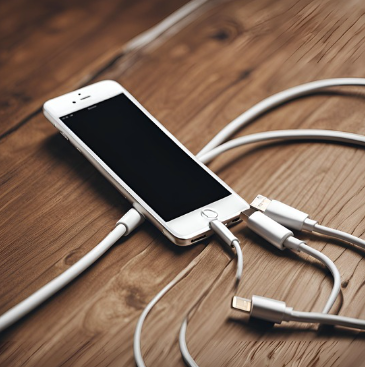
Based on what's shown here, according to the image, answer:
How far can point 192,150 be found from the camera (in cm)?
69

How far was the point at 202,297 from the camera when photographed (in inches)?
21.3

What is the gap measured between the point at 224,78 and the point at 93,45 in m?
0.21

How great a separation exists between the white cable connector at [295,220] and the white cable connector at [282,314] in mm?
94

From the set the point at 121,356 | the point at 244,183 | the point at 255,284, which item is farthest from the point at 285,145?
the point at 121,356

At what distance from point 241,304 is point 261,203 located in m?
0.13

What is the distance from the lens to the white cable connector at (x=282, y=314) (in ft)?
1.62

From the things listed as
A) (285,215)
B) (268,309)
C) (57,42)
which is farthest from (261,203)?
(57,42)

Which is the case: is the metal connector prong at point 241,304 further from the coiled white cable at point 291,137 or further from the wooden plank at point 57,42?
the wooden plank at point 57,42

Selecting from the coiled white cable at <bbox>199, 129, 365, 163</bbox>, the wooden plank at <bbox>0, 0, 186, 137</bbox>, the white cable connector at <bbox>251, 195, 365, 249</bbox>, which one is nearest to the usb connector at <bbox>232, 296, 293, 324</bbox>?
the white cable connector at <bbox>251, 195, 365, 249</bbox>

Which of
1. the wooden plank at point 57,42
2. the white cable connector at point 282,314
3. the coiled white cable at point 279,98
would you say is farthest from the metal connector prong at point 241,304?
the wooden plank at point 57,42

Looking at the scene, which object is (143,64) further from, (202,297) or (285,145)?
(202,297)

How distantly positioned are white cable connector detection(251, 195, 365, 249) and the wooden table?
0.01 meters

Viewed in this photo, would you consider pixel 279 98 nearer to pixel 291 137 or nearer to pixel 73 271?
pixel 291 137

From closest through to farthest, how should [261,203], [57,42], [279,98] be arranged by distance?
[261,203] < [279,98] < [57,42]
